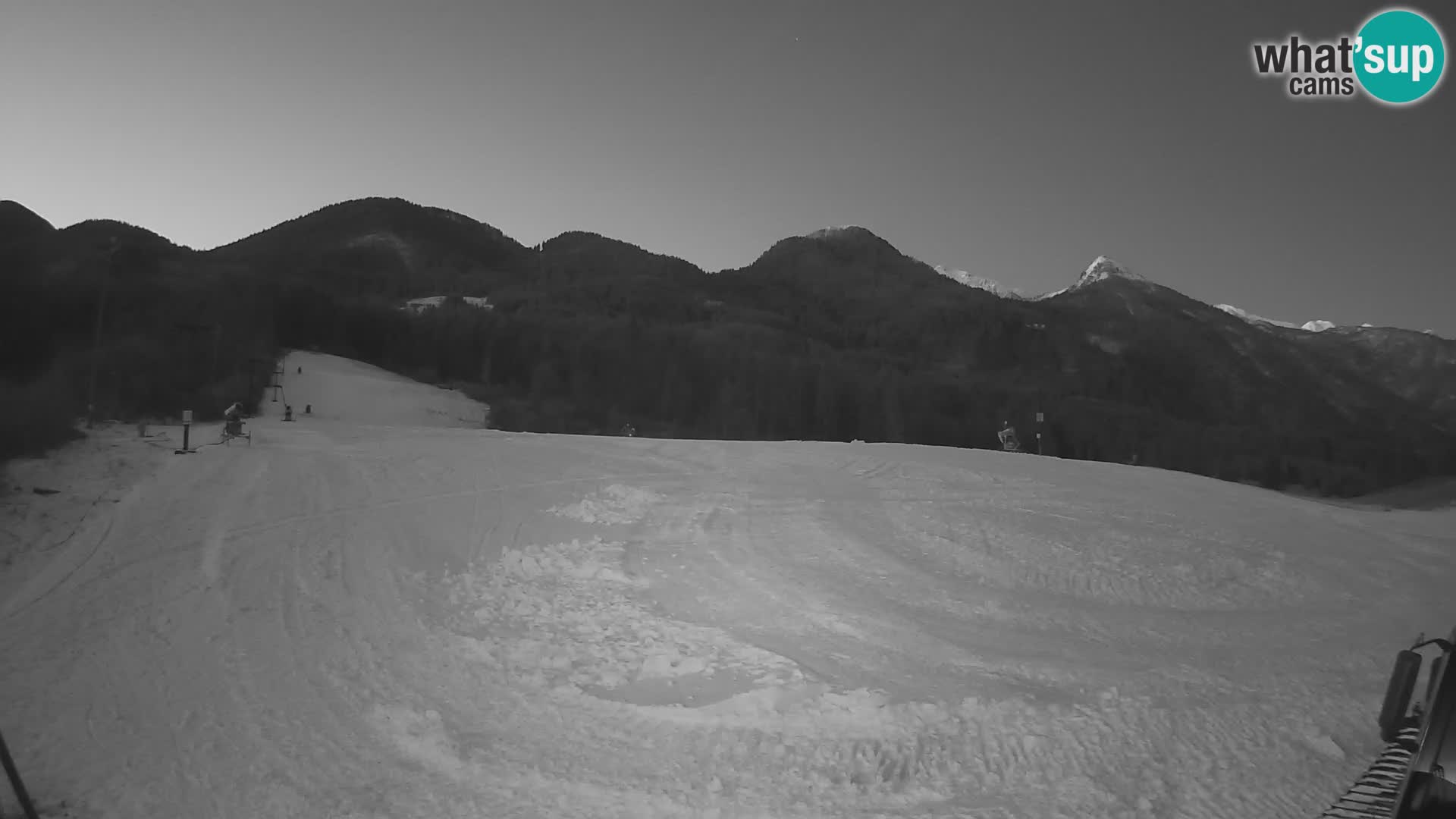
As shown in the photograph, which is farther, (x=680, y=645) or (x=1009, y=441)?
(x=1009, y=441)

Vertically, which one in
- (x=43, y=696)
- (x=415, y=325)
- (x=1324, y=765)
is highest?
(x=415, y=325)

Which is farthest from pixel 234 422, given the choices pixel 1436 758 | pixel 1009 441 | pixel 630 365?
pixel 630 365

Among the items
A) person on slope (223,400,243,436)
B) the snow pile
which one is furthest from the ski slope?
person on slope (223,400,243,436)

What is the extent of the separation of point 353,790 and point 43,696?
10.8 feet

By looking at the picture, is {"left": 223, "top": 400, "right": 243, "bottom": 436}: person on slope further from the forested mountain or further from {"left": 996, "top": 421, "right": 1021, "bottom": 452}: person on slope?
{"left": 996, "top": 421, "right": 1021, "bottom": 452}: person on slope

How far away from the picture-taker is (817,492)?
524 inches

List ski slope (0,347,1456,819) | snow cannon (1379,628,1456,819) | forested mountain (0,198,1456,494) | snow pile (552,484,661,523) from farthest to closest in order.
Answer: forested mountain (0,198,1456,494)
snow pile (552,484,661,523)
ski slope (0,347,1456,819)
snow cannon (1379,628,1456,819)

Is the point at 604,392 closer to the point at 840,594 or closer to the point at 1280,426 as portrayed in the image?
the point at 840,594

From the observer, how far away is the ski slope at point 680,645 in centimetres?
489

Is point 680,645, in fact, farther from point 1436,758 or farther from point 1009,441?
point 1009,441

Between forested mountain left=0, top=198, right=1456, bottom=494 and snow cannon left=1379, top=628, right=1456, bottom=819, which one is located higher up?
forested mountain left=0, top=198, right=1456, bottom=494

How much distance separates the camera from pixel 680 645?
712cm

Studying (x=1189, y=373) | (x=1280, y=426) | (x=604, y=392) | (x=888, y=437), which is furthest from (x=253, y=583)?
(x=1189, y=373)

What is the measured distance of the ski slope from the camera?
16.0 feet
